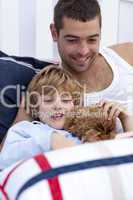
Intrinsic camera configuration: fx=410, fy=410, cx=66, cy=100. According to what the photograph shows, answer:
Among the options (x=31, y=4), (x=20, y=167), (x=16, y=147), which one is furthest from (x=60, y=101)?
(x=31, y=4)

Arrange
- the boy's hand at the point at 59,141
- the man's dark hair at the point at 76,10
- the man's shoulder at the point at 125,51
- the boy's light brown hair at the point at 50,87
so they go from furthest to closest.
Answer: the man's shoulder at the point at 125,51 → the man's dark hair at the point at 76,10 → the boy's light brown hair at the point at 50,87 → the boy's hand at the point at 59,141

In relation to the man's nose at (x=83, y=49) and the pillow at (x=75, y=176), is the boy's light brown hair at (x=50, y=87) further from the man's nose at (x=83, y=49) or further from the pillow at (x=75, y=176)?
the pillow at (x=75, y=176)

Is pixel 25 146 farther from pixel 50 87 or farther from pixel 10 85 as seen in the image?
pixel 10 85

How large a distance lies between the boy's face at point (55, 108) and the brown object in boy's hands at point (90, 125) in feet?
0.07

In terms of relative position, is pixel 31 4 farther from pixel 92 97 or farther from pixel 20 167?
pixel 20 167

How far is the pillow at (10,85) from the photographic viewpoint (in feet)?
4.17

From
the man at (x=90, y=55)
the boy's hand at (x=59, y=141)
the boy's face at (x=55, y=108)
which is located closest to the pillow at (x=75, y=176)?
the boy's hand at (x=59, y=141)

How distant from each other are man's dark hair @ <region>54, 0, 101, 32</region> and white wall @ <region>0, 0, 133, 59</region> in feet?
0.84

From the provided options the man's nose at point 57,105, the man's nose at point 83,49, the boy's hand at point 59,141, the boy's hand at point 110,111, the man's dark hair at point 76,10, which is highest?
the man's dark hair at point 76,10

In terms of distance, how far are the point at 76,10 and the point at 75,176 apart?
720mm

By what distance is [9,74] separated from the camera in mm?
1311

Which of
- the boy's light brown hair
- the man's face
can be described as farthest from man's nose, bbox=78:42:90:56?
the boy's light brown hair

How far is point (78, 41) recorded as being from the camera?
50.6 inches

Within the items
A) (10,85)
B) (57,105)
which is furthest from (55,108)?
(10,85)
